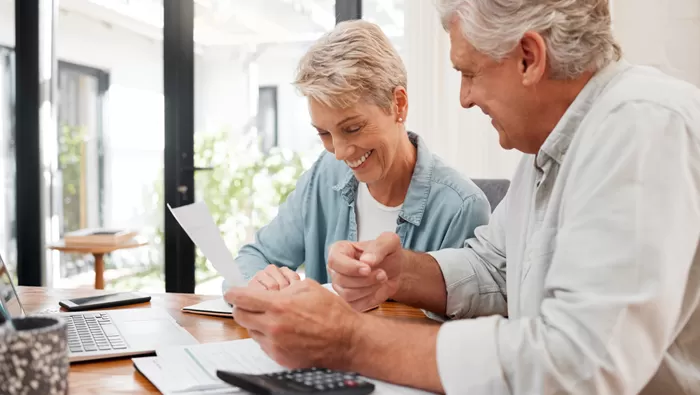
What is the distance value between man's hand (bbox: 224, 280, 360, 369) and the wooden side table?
2803mm

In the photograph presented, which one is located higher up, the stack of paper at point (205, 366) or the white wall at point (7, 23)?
the white wall at point (7, 23)

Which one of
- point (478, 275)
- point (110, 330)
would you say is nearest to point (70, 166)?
point (110, 330)

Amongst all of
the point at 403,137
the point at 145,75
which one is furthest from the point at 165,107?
the point at 403,137

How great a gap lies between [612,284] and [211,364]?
563 millimetres

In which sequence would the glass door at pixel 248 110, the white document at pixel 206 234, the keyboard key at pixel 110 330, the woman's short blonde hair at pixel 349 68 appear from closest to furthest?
the white document at pixel 206 234
the keyboard key at pixel 110 330
the woman's short blonde hair at pixel 349 68
the glass door at pixel 248 110

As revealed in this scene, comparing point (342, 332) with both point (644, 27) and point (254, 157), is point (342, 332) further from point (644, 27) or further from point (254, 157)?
point (254, 157)

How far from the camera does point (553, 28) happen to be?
0.99 m

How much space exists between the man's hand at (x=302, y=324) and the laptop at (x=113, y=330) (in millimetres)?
249

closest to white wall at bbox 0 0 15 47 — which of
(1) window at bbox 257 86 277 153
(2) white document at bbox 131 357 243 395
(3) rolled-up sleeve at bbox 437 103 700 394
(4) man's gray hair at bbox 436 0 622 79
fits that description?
(1) window at bbox 257 86 277 153

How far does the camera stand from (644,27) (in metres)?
2.77

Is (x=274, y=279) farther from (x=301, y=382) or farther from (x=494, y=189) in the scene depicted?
(x=494, y=189)

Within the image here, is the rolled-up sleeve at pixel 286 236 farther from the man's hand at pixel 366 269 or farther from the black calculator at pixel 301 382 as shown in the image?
the black calculator at pixel 301 382

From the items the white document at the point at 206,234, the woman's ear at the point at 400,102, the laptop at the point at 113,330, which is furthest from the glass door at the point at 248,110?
the white document at the point at 206,234

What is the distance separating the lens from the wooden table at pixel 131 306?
96cm
